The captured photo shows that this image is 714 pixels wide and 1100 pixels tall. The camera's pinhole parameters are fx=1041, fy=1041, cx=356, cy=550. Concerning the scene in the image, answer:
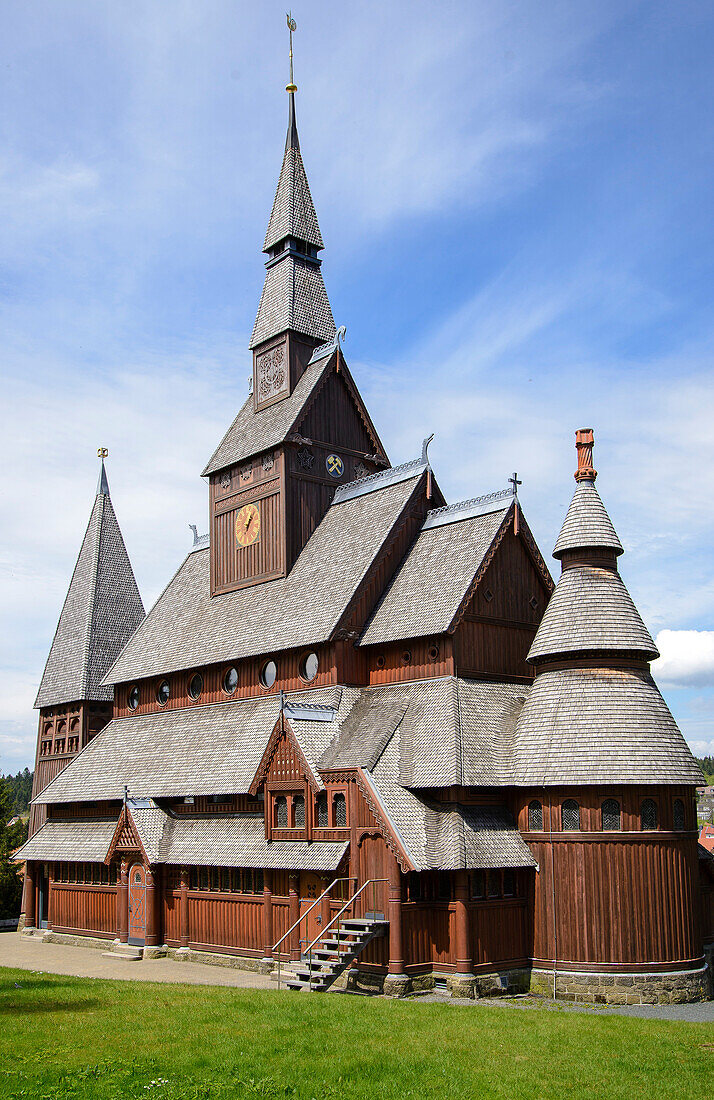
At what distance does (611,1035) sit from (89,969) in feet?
54.1

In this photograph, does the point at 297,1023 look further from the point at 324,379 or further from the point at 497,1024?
the point at 324,379

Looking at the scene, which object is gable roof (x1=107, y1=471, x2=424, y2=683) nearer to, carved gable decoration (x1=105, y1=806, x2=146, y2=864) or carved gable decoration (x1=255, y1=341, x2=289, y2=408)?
carved gable decoration (x1=255, y1=341, x2=289, y2=408)

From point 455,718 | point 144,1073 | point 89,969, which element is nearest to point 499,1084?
point 144,1073

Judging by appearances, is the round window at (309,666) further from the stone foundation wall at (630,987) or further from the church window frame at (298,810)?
the stone foundation wall at (630,987)

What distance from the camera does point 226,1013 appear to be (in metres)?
18.7

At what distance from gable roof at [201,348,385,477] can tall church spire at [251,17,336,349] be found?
242 centimetres

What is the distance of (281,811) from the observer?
2819cm

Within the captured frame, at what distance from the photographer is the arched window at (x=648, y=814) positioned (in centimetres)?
2442

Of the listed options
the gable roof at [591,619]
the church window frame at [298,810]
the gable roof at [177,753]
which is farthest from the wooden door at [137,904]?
the gable roof at [591,619]

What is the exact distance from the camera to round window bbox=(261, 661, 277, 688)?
3338 cm

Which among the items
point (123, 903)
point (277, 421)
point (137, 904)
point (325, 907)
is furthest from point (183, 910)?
point (277, 421)

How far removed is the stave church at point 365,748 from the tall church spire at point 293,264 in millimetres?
117

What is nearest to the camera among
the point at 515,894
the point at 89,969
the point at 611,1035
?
the point at 611,1035

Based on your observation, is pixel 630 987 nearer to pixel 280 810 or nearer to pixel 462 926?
pixel 462 926
